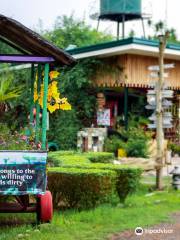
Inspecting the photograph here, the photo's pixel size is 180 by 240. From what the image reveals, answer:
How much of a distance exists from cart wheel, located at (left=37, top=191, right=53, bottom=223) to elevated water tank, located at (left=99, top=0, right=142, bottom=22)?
22376 millimetres

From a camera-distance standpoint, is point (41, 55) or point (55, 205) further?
point (55, 205)

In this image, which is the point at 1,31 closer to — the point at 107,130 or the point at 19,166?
the point at 19,166

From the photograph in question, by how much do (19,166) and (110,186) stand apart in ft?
7.53

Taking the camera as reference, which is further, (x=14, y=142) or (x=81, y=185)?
(x=81, y=185)

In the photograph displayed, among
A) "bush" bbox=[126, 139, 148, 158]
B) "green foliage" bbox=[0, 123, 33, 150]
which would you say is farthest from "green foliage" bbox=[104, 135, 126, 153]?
"green foliage" bbox=[0, 123, 33, 150]

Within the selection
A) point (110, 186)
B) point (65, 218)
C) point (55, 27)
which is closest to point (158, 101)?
point (110, 186)

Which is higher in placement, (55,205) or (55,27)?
(55,27)

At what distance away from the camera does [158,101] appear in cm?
1434

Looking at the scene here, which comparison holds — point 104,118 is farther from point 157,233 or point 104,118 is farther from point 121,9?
point 157,233

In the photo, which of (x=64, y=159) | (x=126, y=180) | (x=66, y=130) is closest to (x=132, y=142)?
(x=66, y=130)

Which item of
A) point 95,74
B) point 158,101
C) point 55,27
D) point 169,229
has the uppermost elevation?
point 55,27

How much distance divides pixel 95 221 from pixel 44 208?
989 mm

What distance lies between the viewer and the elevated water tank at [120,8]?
30828 millimetres

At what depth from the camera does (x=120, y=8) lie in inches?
1214
